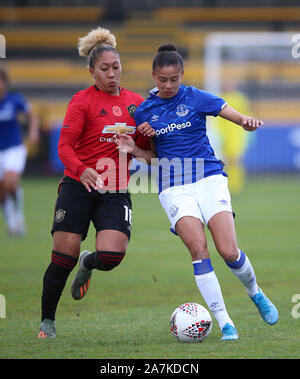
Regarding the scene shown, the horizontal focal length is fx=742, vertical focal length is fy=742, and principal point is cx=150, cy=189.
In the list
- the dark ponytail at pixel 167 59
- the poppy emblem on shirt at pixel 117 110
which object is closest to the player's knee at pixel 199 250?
the poppy emblem on shirt at pixel 117 110

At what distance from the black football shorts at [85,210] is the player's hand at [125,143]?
371 mm

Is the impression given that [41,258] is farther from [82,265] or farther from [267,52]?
[267,52]

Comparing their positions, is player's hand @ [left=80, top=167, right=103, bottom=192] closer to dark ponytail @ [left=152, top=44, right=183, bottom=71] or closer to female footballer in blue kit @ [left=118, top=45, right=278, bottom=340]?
female footballer in blue kit @ [left=118, top=45, right=278, bottom=340]

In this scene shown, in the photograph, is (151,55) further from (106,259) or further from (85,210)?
(106,259)

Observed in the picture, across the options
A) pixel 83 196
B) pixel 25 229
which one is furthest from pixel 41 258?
pixel 83 196

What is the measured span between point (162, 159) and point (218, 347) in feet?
5.00

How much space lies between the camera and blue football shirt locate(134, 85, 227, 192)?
563 cm

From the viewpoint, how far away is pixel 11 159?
1164cm

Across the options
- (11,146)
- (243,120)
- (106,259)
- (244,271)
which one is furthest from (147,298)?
(11,146)

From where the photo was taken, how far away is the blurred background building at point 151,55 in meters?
22.6

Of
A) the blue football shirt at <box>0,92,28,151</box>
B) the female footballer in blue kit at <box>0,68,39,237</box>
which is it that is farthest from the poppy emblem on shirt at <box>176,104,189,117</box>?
the blue football shirt at <box>0,92,28,151</box>

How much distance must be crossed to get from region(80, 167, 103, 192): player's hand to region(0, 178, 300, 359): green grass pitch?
1122mm

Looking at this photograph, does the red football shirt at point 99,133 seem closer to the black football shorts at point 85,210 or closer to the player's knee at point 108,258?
the black football shorts at point 85,210

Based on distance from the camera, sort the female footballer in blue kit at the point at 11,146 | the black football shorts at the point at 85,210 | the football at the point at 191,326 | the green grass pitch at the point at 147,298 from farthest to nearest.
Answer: the female footballer in blue kit at the point at 11,146 → the black football shorts at the point at 85,210 → the football at the point at 191,326 → the green grass pitch at the point at 147,298
